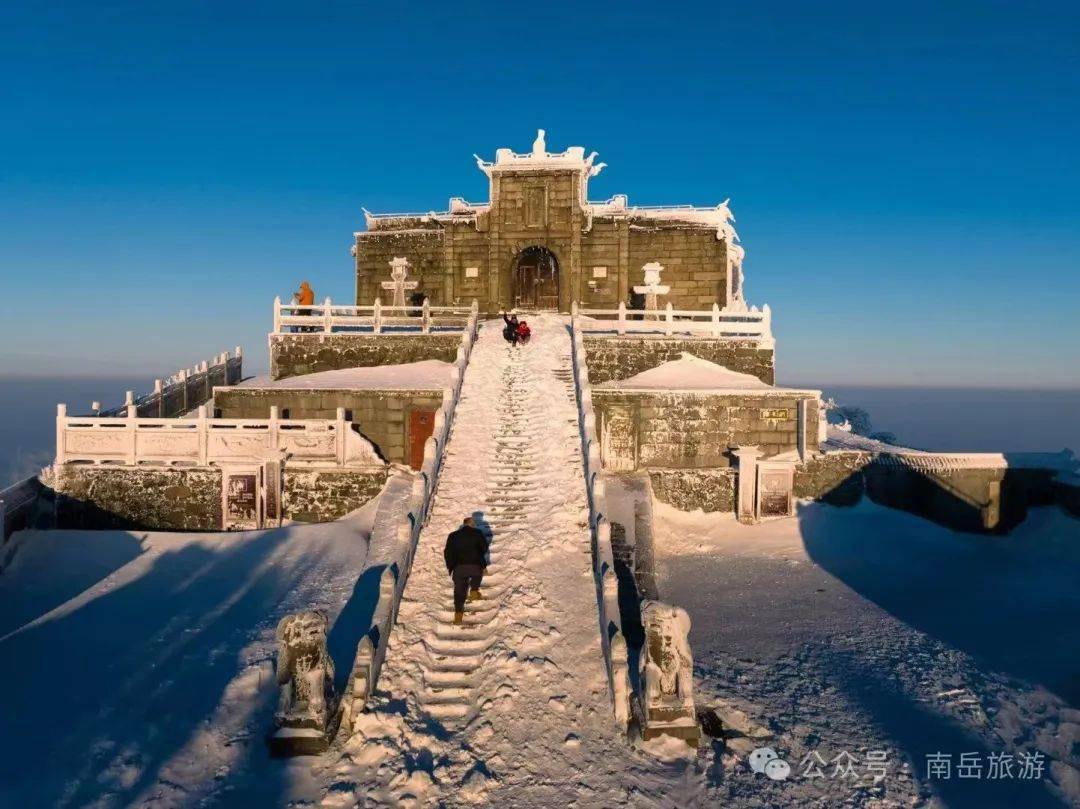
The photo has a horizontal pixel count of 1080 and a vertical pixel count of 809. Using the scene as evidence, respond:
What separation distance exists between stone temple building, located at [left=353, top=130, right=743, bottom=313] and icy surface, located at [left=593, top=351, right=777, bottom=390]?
726 centimetres

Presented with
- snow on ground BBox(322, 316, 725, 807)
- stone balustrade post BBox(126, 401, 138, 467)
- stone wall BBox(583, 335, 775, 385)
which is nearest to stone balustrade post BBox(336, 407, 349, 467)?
snow on ground BBox(322, 316, 725, 807)

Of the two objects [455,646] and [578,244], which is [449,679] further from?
[578,244]

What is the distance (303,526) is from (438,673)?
7763mm

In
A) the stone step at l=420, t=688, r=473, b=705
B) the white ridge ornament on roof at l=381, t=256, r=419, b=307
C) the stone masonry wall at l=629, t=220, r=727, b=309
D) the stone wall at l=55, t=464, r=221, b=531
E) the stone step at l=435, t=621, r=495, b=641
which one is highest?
the stone masonry wall at l=629, t=220, r=727, b=309

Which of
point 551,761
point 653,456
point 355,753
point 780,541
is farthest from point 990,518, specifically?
point 355,753

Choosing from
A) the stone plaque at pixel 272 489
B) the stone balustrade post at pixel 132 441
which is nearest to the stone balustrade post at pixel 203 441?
the stone plaque at pixel 272 489

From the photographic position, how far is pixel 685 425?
17969 millimetres

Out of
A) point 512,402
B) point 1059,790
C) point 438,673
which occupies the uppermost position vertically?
point 512,402

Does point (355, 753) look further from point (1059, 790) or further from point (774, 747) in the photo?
point (1059, 790)

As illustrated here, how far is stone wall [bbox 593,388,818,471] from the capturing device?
1792 cm

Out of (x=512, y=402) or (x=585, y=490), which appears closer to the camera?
(x=585, y=490)

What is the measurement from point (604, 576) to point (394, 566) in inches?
119

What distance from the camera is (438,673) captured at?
8695mm

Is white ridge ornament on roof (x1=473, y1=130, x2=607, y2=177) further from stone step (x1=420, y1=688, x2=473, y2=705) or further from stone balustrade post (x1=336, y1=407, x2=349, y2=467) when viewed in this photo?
stone step (x1=420, y1=688, x2=473, y2=705)
